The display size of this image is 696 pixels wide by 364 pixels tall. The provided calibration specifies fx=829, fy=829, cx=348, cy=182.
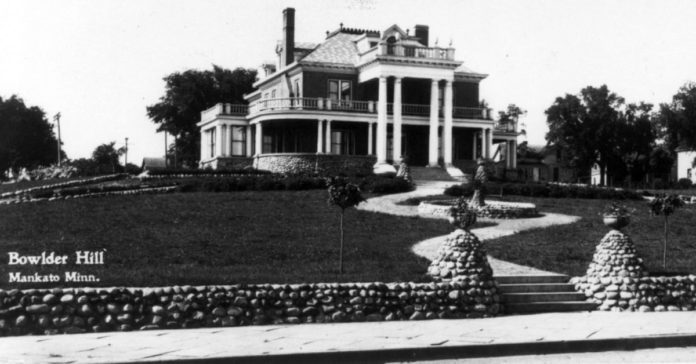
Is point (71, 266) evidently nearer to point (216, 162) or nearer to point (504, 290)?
point (504, 290)

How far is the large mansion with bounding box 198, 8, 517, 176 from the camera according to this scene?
47.9 metres

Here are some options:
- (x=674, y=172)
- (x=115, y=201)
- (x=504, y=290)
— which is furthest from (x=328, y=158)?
(x=674, y=172)

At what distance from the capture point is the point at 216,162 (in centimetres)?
5228

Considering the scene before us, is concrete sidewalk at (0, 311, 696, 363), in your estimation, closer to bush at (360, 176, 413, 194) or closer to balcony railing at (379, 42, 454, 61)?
bush at (360, 176, 413, 194)

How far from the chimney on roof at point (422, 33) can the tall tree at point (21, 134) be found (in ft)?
115

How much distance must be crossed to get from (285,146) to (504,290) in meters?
37.1

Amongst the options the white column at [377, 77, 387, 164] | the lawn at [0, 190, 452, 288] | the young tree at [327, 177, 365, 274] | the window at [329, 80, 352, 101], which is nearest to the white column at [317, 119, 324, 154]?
the white column at [377, 77, 387, 164]

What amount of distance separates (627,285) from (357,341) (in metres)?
6.98

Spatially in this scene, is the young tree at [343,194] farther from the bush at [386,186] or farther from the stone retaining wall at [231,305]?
the bush at [386,186]

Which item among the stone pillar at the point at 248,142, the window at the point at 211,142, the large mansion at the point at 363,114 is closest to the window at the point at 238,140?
the large mansion at the point at 363,114

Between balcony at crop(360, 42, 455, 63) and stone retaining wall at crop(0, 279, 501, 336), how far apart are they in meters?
33.9

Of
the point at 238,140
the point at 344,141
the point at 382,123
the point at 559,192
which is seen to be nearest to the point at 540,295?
the point at 559,192

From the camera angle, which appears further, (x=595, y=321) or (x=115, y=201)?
(x=115, y=201)

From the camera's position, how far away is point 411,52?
4878 cm
